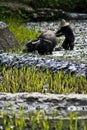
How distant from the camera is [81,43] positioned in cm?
1681

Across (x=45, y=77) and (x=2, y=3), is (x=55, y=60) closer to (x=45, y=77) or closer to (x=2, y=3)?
(x=45, y=77)

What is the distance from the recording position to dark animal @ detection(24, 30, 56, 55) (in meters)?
14.0

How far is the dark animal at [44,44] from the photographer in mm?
13984

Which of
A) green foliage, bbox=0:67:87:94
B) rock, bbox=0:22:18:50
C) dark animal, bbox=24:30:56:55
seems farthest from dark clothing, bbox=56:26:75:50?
green foliage, bbox=0:67:87:94

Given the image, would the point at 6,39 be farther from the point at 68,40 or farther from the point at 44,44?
the point at 44,44

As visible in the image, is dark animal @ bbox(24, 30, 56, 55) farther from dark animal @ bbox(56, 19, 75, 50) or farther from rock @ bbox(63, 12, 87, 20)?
rock @ bbox(63, 12, 87, 20)

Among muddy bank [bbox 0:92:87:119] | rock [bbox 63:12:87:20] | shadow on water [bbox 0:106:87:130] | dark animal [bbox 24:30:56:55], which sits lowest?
rock [bbox 63:12:87:20]

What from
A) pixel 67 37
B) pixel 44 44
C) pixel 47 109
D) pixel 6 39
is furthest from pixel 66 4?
pixel 47 109

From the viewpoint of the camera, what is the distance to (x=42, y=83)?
9.17 m

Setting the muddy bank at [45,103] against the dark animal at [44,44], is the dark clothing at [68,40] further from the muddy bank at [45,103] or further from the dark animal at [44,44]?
the muddy bank at [45,103]

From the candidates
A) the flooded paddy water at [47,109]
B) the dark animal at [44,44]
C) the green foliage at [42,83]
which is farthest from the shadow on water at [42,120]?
the dark animal at [44,44]

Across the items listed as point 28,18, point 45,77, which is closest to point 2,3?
point 28,18

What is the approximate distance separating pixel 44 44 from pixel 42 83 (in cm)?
489

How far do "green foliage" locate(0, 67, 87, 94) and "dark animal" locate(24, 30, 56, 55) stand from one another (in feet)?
13.4
